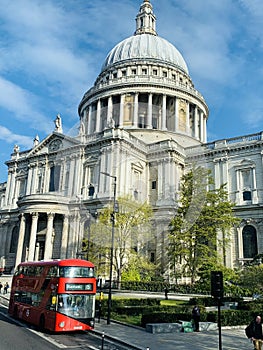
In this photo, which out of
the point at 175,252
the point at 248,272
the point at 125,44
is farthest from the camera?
the point at 125,44

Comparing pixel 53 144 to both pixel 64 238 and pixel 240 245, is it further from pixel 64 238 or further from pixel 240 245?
pixel 240 245

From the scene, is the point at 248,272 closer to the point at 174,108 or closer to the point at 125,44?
the point at 174,108

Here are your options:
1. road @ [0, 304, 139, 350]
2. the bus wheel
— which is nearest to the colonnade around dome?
the bus wheel

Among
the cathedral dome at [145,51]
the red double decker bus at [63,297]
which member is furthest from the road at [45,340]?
the cathedral dome at [145,51]

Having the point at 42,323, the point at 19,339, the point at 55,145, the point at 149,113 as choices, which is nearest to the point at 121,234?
the point at 42,323

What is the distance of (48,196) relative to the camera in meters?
48.6

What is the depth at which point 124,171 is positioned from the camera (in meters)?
49.0

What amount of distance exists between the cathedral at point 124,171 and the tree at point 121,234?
340 cm

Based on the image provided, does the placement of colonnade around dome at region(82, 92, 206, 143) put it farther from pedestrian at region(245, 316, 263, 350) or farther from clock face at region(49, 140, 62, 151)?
pedestrian at region(245, 316, 263, 350)

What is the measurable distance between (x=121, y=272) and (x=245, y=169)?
2354cm

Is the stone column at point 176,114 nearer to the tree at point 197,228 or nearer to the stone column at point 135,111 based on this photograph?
the stone column at point 135,111

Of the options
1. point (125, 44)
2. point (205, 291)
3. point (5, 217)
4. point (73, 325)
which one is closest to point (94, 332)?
point (73, 325)

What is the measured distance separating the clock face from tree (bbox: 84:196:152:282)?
Answer: 827 inches

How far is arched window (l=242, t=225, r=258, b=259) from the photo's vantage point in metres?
45.5
